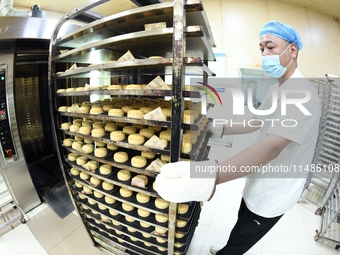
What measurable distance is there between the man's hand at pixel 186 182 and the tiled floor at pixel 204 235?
4.20 ft

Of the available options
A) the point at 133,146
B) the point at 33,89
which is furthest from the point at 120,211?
the point at 33,89

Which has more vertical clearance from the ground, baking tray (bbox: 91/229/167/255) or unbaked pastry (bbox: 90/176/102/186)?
unbaked pastry (bbox: 90/176/102/186)

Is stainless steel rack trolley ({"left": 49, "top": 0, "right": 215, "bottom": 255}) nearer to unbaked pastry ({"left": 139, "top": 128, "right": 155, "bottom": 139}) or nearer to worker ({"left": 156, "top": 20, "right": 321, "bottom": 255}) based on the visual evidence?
unbaked pastry ({"left": 139, "top": 128, "right": 155, "bottom": 139})

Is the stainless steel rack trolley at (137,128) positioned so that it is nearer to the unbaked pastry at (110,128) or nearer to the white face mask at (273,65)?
the unbaked pastry at (110,128)

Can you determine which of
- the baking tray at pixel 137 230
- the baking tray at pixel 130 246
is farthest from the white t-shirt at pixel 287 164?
the baking tray at pixel 130 246

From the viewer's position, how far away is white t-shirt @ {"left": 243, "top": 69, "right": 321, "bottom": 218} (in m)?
0.75

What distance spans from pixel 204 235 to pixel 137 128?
1.47 metres

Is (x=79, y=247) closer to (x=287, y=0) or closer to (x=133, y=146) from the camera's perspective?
(x=133, y=146)

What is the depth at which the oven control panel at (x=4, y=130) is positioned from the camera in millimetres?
1587

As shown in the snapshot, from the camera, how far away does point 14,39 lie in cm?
134

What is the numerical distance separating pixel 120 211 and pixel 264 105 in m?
1.29

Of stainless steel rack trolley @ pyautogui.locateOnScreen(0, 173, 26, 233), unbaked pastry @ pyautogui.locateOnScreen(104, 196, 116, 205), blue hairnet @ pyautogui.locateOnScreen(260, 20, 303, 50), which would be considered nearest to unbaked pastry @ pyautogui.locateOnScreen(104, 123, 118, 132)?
unbaked pastry @ pyautogui.locateOnScreen(104, 196, 116, 205)

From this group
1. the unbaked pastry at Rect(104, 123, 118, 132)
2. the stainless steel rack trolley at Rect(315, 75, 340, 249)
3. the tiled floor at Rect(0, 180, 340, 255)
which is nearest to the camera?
the unbaked pastry at Rect(104, 123, 118, 132)

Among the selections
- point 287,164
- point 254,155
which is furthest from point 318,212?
point 254,155
